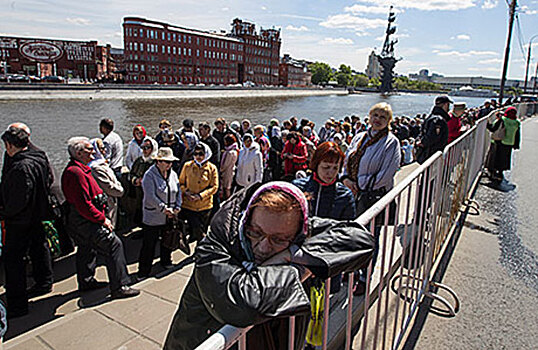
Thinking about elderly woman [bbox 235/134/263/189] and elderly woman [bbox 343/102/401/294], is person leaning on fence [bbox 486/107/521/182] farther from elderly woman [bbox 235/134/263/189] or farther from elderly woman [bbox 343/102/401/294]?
elderly woman [bbox 343/102/401/294]

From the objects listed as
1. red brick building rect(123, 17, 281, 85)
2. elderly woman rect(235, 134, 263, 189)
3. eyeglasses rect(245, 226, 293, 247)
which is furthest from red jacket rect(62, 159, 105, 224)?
red brick building rect(123, 17, 281, 85)

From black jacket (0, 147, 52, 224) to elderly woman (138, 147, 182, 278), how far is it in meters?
1.19

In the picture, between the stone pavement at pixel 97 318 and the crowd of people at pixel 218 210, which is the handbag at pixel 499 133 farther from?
the stone pavement at pixel 97 318

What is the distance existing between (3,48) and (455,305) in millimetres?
90236

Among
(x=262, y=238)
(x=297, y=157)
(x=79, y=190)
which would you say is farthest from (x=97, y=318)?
(x=297, y=157)

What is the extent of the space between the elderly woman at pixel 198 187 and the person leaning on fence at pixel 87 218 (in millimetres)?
1441

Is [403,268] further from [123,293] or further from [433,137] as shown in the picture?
[123,293]

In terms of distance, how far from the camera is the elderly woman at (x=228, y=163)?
7.30 m

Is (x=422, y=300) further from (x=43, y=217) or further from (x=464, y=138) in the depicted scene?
(x=43, y=217)

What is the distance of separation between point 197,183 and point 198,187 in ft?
0.21

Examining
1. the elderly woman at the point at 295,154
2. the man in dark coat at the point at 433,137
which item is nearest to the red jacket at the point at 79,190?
the man in dark coat at the point at 433,137

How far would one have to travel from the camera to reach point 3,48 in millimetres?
72500

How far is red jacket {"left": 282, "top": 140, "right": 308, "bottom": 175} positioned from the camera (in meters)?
8.07

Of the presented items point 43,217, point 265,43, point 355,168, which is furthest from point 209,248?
point 265,43
